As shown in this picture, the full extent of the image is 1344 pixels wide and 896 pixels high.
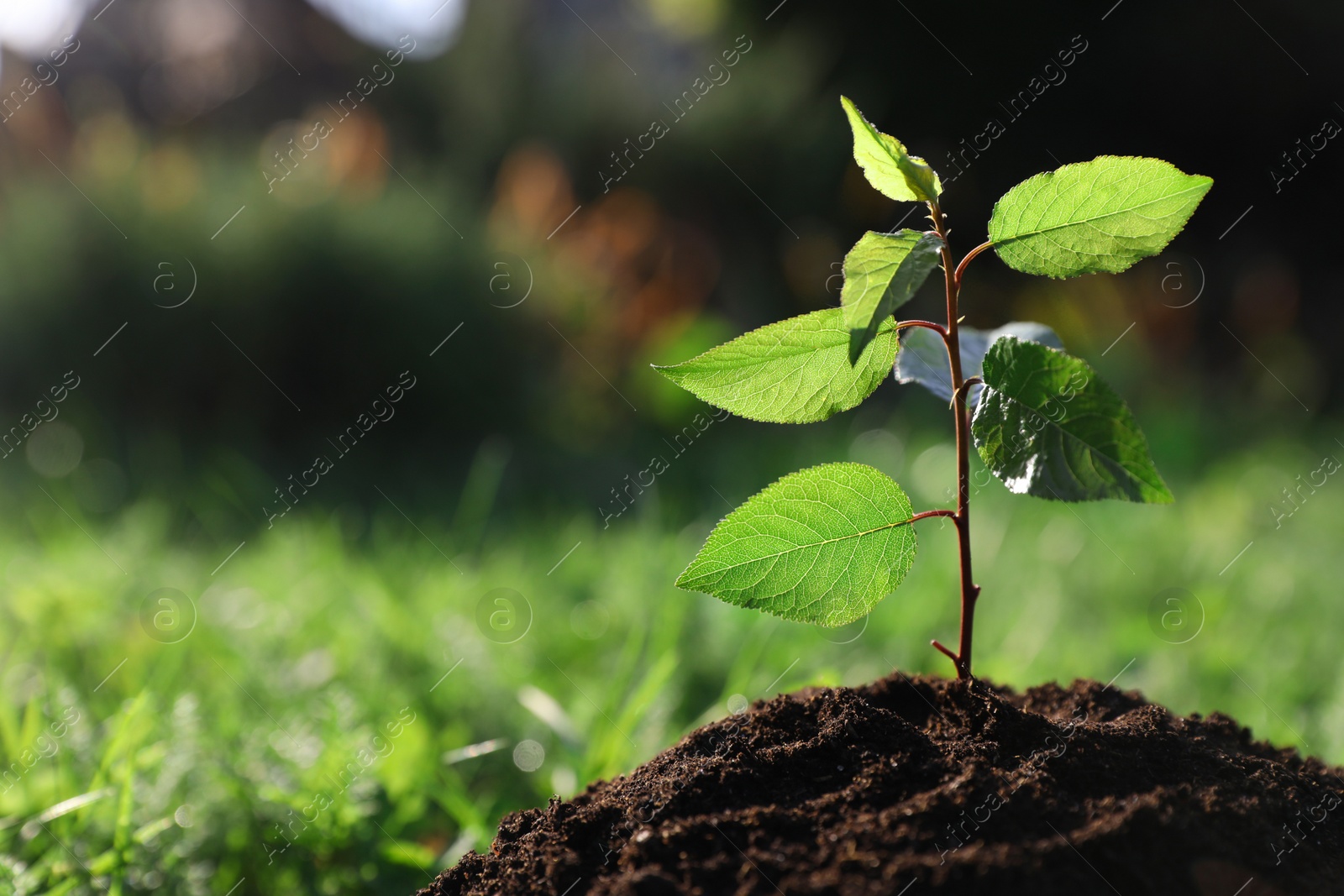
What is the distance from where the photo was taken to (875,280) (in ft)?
2.59

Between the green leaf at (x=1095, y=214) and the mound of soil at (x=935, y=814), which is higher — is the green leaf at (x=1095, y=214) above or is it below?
above

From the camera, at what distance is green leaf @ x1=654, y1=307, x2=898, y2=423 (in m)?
0.88

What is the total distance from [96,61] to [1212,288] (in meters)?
15.4

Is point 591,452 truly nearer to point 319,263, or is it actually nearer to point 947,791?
point 319,263

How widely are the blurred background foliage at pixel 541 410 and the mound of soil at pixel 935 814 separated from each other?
52cm

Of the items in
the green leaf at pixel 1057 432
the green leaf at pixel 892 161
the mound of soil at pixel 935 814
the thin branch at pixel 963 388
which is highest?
the green leaf at pixel 892 161

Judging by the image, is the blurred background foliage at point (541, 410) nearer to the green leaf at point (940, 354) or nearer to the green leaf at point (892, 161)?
the green leaf at point (940, 354)

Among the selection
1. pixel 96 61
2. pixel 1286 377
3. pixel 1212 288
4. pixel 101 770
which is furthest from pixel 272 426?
pixel 96 61

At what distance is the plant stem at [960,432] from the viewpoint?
2.87 feet

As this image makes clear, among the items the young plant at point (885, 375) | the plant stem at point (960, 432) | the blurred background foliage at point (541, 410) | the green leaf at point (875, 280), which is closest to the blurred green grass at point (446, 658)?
the blurred background foliage at point (541, 410)

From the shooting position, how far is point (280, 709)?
1.80 meters

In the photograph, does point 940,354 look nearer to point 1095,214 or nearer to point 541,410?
point 1095,214

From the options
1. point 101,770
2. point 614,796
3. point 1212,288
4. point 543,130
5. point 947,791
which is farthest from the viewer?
point 1212,288

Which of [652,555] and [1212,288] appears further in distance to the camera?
[1212,288]
